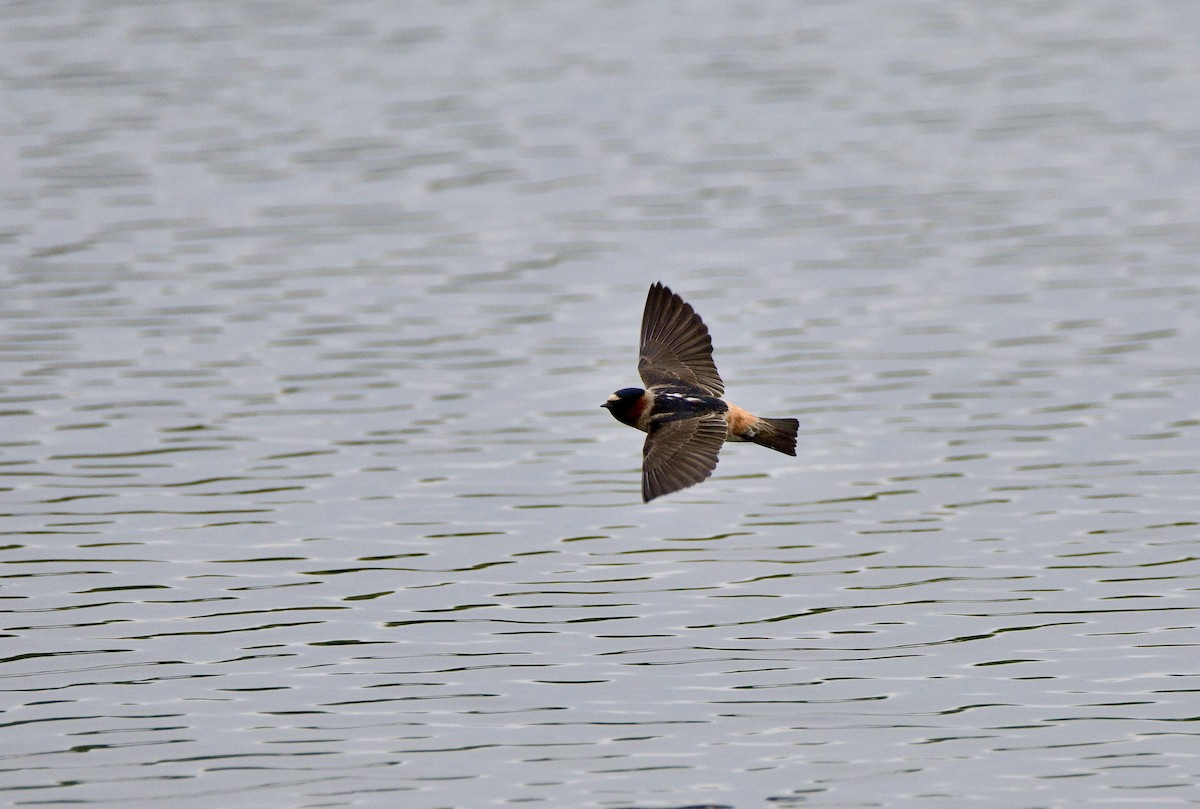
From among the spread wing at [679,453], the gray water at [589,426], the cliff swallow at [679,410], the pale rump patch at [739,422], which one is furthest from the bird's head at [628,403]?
the gray water at [589,426]

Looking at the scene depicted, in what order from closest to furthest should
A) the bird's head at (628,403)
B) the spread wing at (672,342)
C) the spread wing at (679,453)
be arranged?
the spread wing at (679,453) → the bird's head at (628,403) → the spread wing at (672,342)

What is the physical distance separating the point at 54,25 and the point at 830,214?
35.6 feet

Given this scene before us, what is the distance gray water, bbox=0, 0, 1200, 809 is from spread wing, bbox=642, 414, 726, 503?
0.65 meters

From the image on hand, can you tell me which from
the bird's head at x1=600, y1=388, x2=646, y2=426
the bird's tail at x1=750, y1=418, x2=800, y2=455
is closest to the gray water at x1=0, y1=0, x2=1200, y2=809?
the bird's tail at x1=750, y1=418, x2=800, y2=455

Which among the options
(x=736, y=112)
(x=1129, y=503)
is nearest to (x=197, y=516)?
(x=1129, y=503)

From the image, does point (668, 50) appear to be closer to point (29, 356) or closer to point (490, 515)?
point (29, 356)

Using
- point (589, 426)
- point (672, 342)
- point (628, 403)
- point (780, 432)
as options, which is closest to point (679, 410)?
point (628, 403)

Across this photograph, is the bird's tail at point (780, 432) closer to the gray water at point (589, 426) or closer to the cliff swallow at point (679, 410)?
the cliff swallow at point (679, 410)

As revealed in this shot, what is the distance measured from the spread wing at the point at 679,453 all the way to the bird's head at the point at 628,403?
146 millimetres

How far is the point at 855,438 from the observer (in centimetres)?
1081

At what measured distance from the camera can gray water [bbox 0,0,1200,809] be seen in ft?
23.6

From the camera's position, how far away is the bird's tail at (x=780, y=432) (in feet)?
28.9

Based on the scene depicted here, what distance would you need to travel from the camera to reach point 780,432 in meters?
8.80

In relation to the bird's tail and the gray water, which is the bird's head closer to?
the bird's tail
